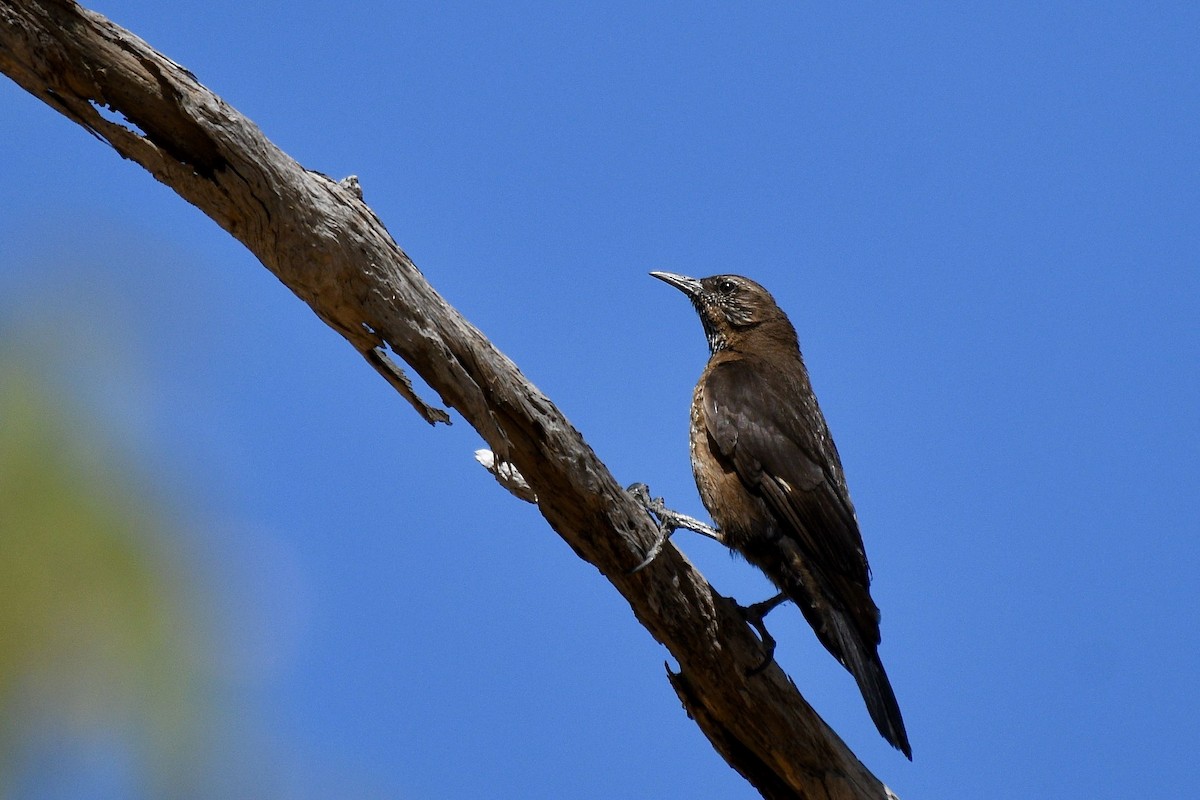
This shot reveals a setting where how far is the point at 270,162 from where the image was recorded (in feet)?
13.6

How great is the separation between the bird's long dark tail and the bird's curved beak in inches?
105

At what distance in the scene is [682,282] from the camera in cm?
740

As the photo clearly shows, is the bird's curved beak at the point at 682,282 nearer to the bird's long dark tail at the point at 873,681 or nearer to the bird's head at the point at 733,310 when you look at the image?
the bird's head at the point at 733,310

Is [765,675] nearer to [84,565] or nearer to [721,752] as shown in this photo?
[721,752]

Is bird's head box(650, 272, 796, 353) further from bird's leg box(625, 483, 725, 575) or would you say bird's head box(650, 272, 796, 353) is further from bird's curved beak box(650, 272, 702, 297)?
bird's leg box(625, 483, 725, 575)

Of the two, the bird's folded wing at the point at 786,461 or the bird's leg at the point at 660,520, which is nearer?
the bird's leg at the point at 660,520

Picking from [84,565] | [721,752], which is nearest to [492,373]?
[721,752]

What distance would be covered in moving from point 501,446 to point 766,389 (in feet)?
6.65

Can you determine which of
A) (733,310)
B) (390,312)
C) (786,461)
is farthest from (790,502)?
(390,312)

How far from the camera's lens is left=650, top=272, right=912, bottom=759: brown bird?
5.22 metres

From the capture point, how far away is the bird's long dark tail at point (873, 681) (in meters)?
4.99

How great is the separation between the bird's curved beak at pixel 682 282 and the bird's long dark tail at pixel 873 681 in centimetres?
267

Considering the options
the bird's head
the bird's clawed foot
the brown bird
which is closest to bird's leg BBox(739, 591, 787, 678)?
the brown bird

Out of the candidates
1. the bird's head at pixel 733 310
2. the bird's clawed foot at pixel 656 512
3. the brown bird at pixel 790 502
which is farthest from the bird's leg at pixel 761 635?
the bird's head at pixel 733 310
